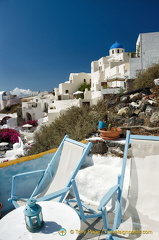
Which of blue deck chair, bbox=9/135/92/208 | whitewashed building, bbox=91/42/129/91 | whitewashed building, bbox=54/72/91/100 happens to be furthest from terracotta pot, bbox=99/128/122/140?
whitewashed building, bbox=54/72/91/100

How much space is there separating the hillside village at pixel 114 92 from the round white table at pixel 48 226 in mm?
3647

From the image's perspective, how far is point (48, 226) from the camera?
4.37 ft

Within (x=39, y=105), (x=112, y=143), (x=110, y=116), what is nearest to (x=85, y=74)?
(x=39, y=105)

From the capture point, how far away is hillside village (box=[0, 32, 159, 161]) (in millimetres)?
5836

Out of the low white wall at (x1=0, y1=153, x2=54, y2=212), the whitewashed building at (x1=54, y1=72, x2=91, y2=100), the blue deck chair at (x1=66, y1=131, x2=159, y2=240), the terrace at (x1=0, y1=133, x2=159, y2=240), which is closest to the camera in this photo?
the blue deck chair at (x1=66, y1=131, x2=159, y2=240)

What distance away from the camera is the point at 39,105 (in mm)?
26109

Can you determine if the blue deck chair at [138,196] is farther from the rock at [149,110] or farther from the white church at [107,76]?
the white church at [107,76]

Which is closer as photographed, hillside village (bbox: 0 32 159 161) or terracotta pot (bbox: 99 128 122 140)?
terracotta pot (bbox: 99 128 122 140)

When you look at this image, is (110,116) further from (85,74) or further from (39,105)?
(85,74)

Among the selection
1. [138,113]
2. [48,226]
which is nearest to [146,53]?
[138,113]

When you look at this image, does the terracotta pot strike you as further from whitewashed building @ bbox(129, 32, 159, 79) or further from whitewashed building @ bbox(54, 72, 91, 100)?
whitewashed building @ bbox(54, 72, 91, 100)

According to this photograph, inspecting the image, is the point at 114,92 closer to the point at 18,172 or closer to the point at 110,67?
the point at 18,172

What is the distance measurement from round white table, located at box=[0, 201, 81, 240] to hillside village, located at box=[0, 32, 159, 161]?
3.65 m

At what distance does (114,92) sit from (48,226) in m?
10.2
